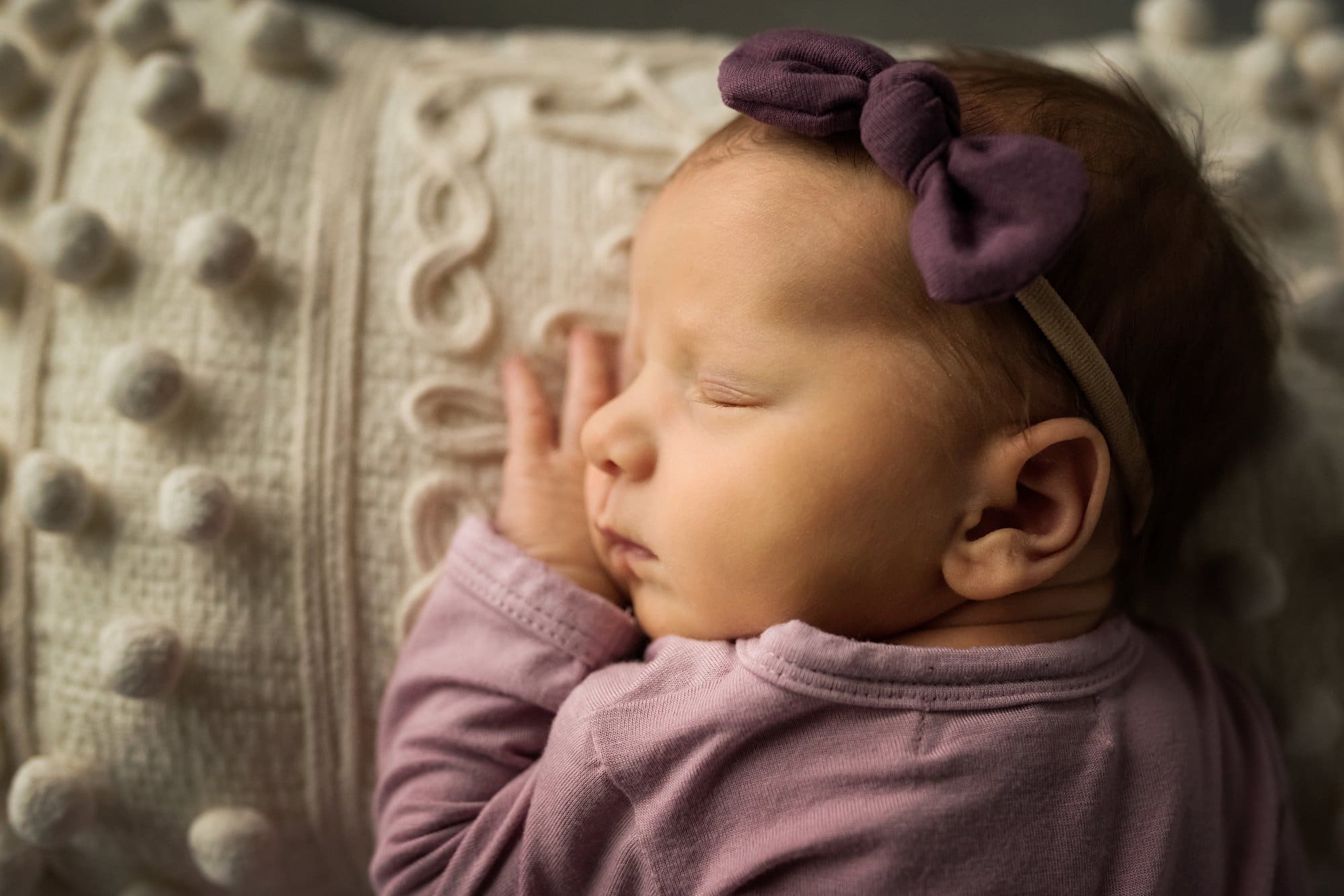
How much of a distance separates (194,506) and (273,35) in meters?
0.41

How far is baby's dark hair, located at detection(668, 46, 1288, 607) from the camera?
27.0 inches

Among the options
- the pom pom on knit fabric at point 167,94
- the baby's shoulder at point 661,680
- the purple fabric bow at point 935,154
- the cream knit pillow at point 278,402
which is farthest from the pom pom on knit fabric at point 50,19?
the baby's shoulder at point 661,680

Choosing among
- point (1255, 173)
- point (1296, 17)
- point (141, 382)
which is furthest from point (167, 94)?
point (1296, 17)

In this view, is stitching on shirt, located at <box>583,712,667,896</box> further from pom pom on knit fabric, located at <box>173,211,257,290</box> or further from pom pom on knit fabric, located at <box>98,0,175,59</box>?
pom pom on knit fabric, located at <box>98,0,175,59</box>

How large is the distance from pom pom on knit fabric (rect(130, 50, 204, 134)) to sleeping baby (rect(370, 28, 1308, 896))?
0.39 metres

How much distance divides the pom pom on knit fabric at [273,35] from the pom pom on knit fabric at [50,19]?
13 centimetres

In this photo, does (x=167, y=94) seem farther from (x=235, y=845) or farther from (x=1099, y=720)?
(x=1099, y=720)

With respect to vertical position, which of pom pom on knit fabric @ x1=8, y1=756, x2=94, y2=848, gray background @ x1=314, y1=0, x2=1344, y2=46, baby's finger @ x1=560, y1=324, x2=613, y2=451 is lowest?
pom pom on knit fabric @ x1=8, y1=756, x2=94, y2=848

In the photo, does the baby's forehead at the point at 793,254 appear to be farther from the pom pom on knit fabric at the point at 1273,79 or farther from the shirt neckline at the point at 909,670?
the pom pom on knit fabric at the point at 1273,79

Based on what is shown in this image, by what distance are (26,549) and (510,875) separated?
1.40 ft

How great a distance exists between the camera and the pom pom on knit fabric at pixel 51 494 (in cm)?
79

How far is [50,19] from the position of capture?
92 cm

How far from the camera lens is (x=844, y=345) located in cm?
69

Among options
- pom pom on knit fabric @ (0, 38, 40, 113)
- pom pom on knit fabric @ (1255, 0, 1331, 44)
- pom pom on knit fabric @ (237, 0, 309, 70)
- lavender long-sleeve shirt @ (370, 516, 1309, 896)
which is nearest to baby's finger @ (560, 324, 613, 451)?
lavender long-sleeve shirt @ (370, 516, 1309, 896)
